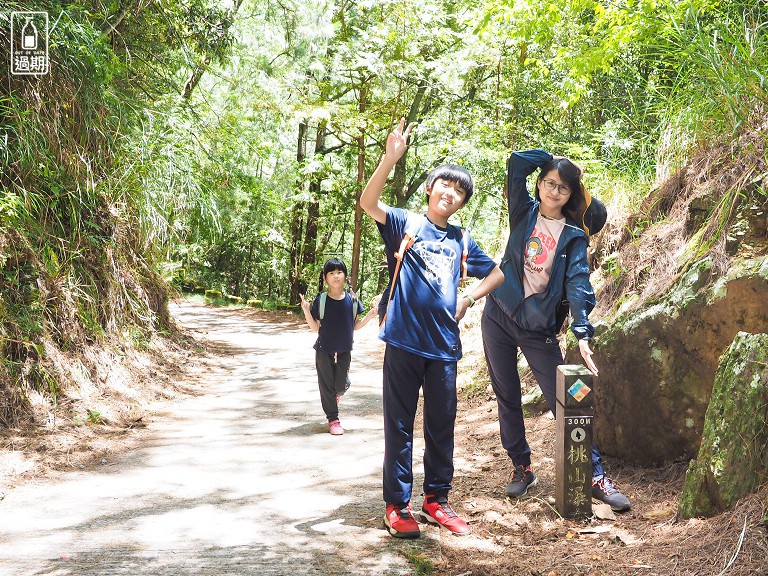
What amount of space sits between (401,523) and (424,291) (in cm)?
127

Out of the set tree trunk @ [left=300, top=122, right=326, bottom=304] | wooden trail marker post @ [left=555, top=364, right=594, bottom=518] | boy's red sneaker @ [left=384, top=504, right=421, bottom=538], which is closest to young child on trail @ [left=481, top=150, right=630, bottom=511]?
wooden trail marker post @ [left=555, top=364, right=594, bottom=518]

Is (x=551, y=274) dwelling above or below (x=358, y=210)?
below

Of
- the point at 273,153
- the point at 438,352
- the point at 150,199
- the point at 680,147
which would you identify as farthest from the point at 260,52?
the point at 438,352

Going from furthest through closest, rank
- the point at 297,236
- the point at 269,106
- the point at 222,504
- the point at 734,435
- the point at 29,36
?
the point at 297,236, the point at 269,106, the point at 29,36, the point at 222,504, the point at 734,435

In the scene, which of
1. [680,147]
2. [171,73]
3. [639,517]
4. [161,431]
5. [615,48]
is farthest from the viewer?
[171,73]

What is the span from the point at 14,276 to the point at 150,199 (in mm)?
2716

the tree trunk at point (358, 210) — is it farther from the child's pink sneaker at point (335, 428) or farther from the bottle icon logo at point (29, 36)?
the bottle icon logo at point (29, 36)

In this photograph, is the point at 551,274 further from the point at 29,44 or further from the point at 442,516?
the point at 29,44

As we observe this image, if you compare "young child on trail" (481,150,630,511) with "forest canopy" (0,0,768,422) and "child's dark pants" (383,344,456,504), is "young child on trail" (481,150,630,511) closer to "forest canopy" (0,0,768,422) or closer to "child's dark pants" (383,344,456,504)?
"child's dark pants" (383,344,456,504)

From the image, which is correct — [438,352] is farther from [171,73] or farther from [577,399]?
[171,73]

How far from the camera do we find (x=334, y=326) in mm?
6566

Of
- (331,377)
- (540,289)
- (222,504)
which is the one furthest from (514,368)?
(331,377)

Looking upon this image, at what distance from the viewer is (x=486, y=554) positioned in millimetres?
3619

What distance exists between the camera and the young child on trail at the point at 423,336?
3754mm
